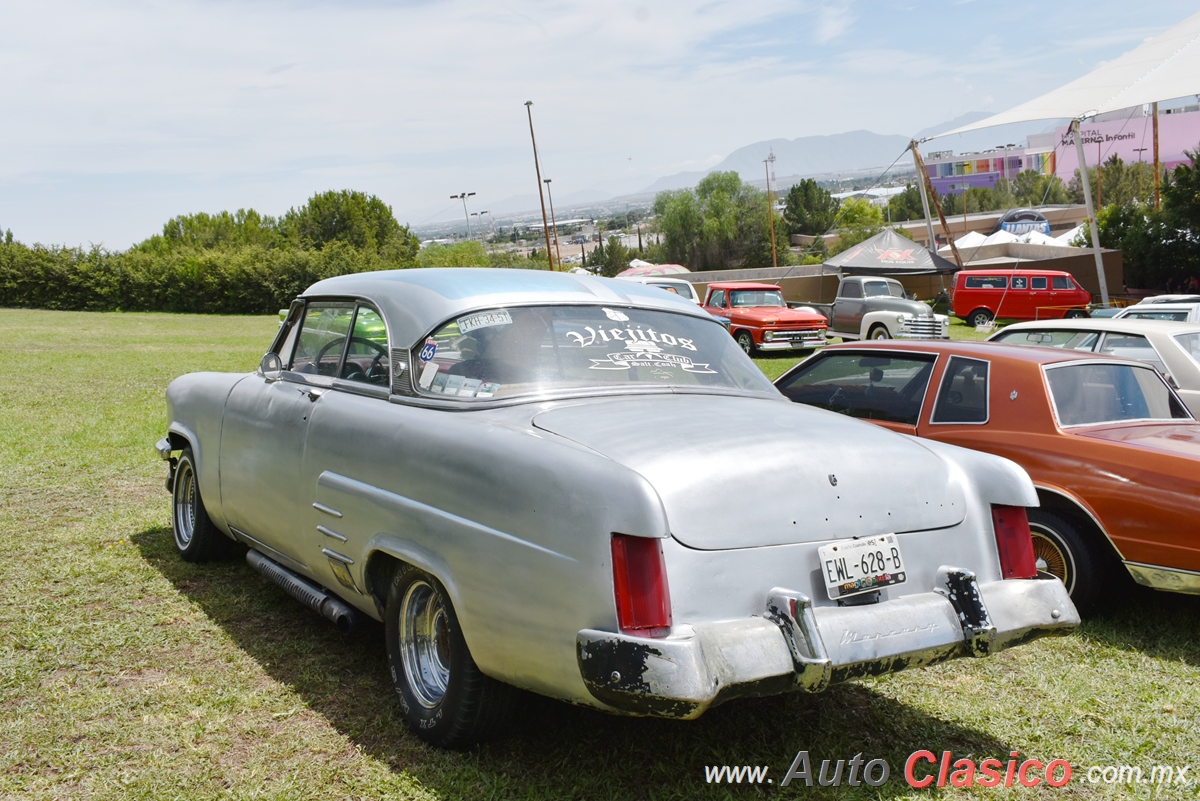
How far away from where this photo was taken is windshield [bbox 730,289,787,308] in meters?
25.0

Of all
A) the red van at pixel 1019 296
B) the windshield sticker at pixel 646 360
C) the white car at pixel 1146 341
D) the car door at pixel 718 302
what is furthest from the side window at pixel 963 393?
the red van at pixel 1019 296

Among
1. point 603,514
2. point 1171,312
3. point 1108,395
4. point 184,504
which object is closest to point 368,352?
point 603,514

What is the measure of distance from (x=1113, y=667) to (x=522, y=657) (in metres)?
3.07

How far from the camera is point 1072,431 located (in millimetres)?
5332

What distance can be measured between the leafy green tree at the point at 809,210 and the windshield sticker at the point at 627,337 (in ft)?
420

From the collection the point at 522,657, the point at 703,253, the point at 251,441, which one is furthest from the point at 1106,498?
the point at 703,253

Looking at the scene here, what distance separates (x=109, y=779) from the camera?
3.48 metres

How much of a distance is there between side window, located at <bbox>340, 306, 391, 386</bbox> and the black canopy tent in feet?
124

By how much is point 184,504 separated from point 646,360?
3.66 meters

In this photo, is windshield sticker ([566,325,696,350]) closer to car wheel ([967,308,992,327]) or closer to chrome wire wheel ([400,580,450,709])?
chrome wire wheel ([400,580,450,709])

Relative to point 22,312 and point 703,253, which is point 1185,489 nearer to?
point 22,312

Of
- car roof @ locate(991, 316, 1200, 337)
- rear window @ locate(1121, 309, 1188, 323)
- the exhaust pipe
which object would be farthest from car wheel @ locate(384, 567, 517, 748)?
rear window @ locate(1121, 309, 1188, 323)

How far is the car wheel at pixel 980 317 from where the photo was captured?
3086 centimetres

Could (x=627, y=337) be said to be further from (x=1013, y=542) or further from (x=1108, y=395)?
(x=1108, y=395)
